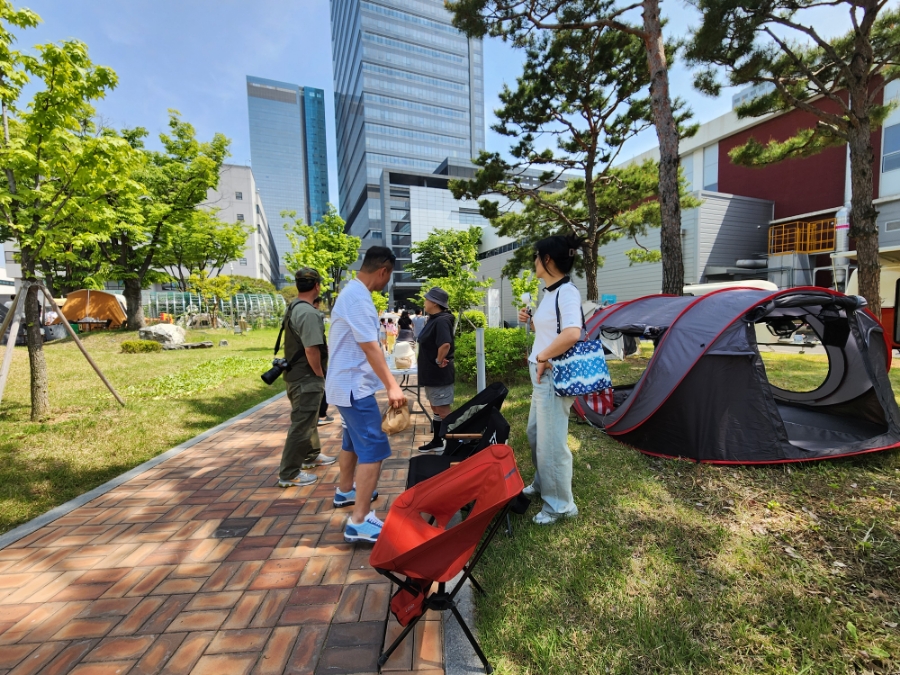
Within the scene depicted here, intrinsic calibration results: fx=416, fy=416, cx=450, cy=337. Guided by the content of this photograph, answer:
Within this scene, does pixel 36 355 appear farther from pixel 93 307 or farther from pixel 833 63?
pixel 93 307

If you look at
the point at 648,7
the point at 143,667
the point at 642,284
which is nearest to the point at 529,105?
the point at 648,7

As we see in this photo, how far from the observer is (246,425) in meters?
5.34

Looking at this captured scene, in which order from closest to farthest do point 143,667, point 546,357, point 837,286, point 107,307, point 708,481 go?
point 143,667, point 546,357, point 708,481, point 837,286, point 107,307

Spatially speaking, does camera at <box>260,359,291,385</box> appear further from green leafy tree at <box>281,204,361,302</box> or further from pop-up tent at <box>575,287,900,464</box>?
green leafy tree at <box>281,204,361,302</box>

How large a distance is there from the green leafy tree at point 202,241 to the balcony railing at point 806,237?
25814mm

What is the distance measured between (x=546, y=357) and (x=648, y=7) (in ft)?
25.1

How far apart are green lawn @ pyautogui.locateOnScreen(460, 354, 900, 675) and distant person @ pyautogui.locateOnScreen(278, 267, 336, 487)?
176 cm

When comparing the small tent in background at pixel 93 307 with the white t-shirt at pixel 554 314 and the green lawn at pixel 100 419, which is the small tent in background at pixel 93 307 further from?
the white t-shirt at pixel 554 314

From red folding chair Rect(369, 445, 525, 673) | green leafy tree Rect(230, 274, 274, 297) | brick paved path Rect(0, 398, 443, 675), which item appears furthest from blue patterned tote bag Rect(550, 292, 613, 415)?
green leafy tree Rect(230, 274, 274, 297)

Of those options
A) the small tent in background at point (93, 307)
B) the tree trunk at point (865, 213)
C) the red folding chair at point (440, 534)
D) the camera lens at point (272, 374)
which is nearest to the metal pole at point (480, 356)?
the camera lens at point (272, 374)

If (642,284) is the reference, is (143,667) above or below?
below

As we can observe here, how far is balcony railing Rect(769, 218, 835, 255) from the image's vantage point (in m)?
17.7

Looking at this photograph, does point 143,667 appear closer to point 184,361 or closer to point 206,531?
point 206,531

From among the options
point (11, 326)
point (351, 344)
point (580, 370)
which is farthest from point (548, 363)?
point (11, 326)
